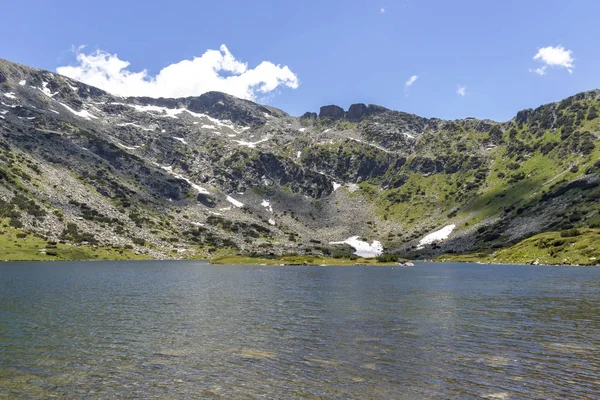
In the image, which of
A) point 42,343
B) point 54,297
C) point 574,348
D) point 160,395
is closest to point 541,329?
point 574,348

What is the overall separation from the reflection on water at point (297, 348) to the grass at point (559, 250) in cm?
10995

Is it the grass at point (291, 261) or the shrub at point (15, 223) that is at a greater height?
the shrub at point (15, 223)

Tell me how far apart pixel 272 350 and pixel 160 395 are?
10647 mm

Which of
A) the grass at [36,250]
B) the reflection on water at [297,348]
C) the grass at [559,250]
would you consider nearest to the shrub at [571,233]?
the grass at [559,250]

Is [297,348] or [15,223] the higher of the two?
[15,223]

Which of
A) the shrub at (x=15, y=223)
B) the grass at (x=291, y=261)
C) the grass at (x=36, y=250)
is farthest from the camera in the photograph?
the shrub at (x=15, y=223)

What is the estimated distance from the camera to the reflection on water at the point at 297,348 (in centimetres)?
2133

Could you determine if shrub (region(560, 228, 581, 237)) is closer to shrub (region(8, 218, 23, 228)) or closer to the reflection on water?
the reflection on water

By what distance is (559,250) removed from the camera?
157500mm

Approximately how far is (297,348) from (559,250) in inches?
6475

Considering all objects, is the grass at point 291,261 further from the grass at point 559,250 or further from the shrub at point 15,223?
the shrub at point 15,223

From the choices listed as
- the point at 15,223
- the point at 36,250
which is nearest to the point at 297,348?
the point at 36,250

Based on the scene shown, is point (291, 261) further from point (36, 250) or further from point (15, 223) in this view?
point (15, 223)

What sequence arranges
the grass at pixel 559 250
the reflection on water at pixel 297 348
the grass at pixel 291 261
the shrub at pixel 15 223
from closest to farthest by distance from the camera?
1. the reflection on water at pixel 297 348
2. the grass at pixel 559 250
3. the grass at pixel 291 261
4. the shrub at pixel 15 223
